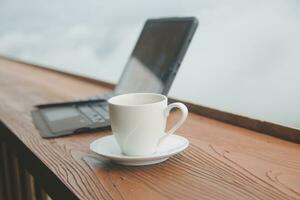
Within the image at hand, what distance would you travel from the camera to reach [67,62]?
7.89 feet

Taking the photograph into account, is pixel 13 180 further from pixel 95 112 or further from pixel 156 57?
pixel 156 57

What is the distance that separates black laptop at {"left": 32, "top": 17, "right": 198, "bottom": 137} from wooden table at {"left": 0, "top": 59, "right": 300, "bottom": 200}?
0.04 m

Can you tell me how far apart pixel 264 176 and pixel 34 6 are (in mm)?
2763

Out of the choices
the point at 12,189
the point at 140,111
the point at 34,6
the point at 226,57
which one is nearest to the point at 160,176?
the point at 140,111

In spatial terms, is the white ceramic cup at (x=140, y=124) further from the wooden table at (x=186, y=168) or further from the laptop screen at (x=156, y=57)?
the laptop screen at (x=156, y=57)

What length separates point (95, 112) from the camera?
3.36 feet

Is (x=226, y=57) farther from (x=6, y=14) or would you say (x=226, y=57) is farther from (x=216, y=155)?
(x=6, y=14)

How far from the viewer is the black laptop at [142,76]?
3.00ft

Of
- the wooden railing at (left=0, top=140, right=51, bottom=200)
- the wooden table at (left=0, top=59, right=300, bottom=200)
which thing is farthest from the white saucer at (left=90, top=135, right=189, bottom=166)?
the wooden railing at (left=0, top=140, right=51, bottom=200)

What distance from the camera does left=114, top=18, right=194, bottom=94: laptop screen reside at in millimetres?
951

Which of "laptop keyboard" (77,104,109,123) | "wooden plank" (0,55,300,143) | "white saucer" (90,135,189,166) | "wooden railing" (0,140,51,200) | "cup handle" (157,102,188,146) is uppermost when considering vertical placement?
"cup handle" (157,102,188,146)

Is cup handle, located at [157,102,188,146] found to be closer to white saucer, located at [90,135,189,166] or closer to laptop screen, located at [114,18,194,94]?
white saucer, located at [90,135,189,166]

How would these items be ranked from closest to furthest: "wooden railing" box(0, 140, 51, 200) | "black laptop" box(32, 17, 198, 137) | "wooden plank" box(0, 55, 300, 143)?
"wooden plank" box(0, 55, 300, 143), "black laptop" box(32, 17, 198, 137), "wooden railing" box(0, 140, 51, 200)

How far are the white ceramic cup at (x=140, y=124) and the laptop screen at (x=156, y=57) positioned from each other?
0.30 meters
